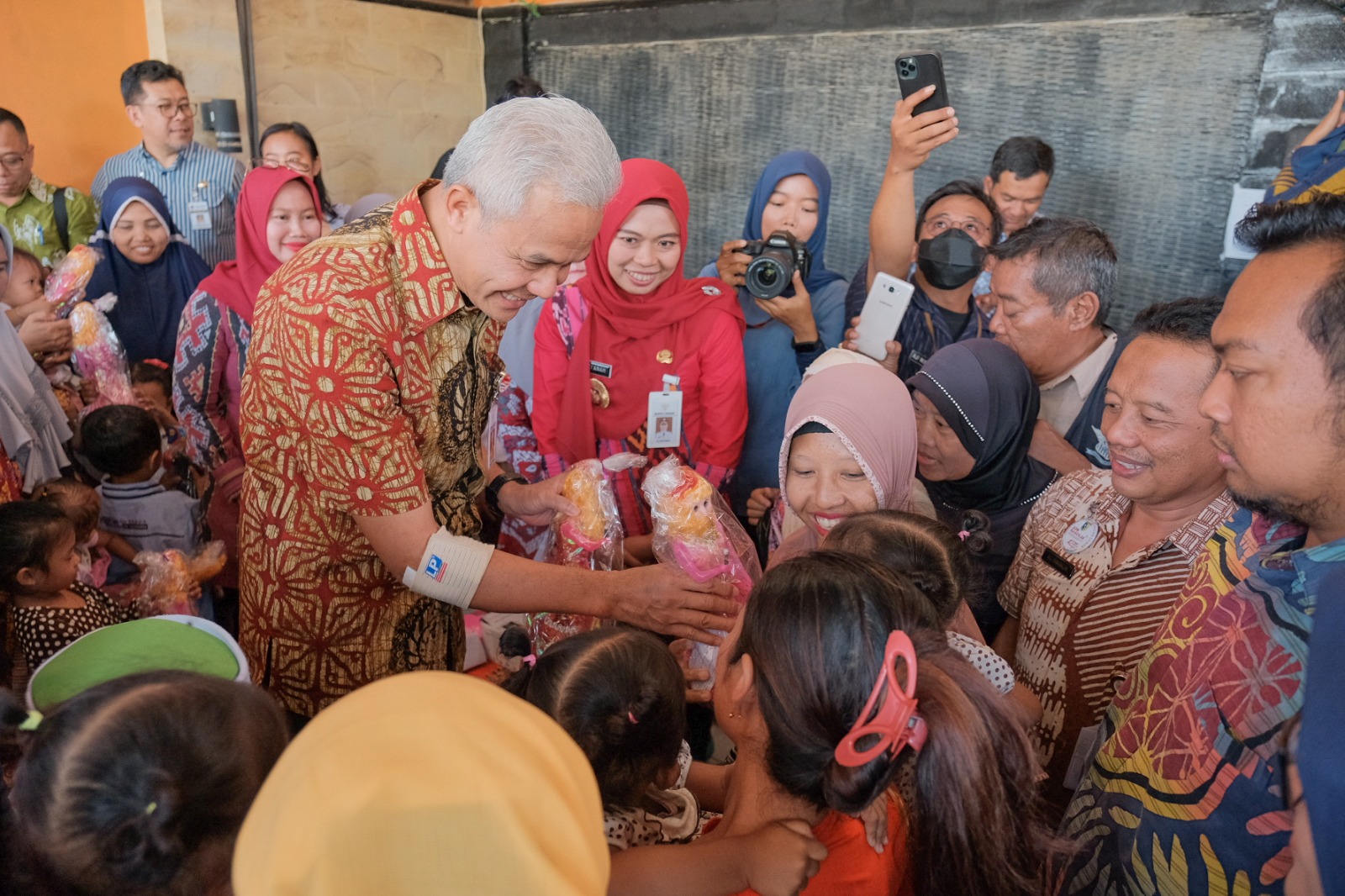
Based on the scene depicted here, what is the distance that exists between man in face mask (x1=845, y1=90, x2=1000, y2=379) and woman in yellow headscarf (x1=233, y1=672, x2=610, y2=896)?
2.29m

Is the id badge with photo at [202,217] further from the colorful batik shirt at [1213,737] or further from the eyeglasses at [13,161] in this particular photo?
the colorful batik shirt at [1213,737]

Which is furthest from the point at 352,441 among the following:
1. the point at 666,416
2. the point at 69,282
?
the point at 69,282

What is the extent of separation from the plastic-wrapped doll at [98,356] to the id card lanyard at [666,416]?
6.87 feet

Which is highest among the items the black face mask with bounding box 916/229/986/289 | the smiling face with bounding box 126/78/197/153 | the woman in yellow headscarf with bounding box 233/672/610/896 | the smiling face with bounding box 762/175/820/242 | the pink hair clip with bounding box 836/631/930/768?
the smiling face with bounding box 126/78/197/153

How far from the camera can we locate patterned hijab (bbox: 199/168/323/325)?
9.45ft

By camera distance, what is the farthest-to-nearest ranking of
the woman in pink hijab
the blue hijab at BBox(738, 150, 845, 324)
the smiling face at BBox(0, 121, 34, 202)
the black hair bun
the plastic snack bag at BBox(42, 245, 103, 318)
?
the smiling face at BBox(0, 121, 34, 202) < the plastic snack bag at BBox(42, 245, 103, 318) < the blue hijab at BBox(738, 150, 845, 324) < the black hair bun < the woman in pink hijab

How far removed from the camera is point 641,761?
138 cm

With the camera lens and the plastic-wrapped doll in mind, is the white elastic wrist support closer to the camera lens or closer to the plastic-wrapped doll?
the camera lens

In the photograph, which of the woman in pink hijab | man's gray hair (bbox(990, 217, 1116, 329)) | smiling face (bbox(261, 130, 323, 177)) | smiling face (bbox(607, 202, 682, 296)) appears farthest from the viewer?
smiling face (bbox(261, 130, 323, 177))

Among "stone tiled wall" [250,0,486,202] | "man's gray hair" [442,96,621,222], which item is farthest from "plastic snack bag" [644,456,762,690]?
"stone tiled wall" [250,0,486,202]

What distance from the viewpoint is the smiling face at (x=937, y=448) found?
2121mm

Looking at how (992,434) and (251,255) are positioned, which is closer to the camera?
(992,434)

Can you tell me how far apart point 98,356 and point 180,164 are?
1503 mm

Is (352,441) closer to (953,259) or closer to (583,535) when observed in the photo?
(583,535)
